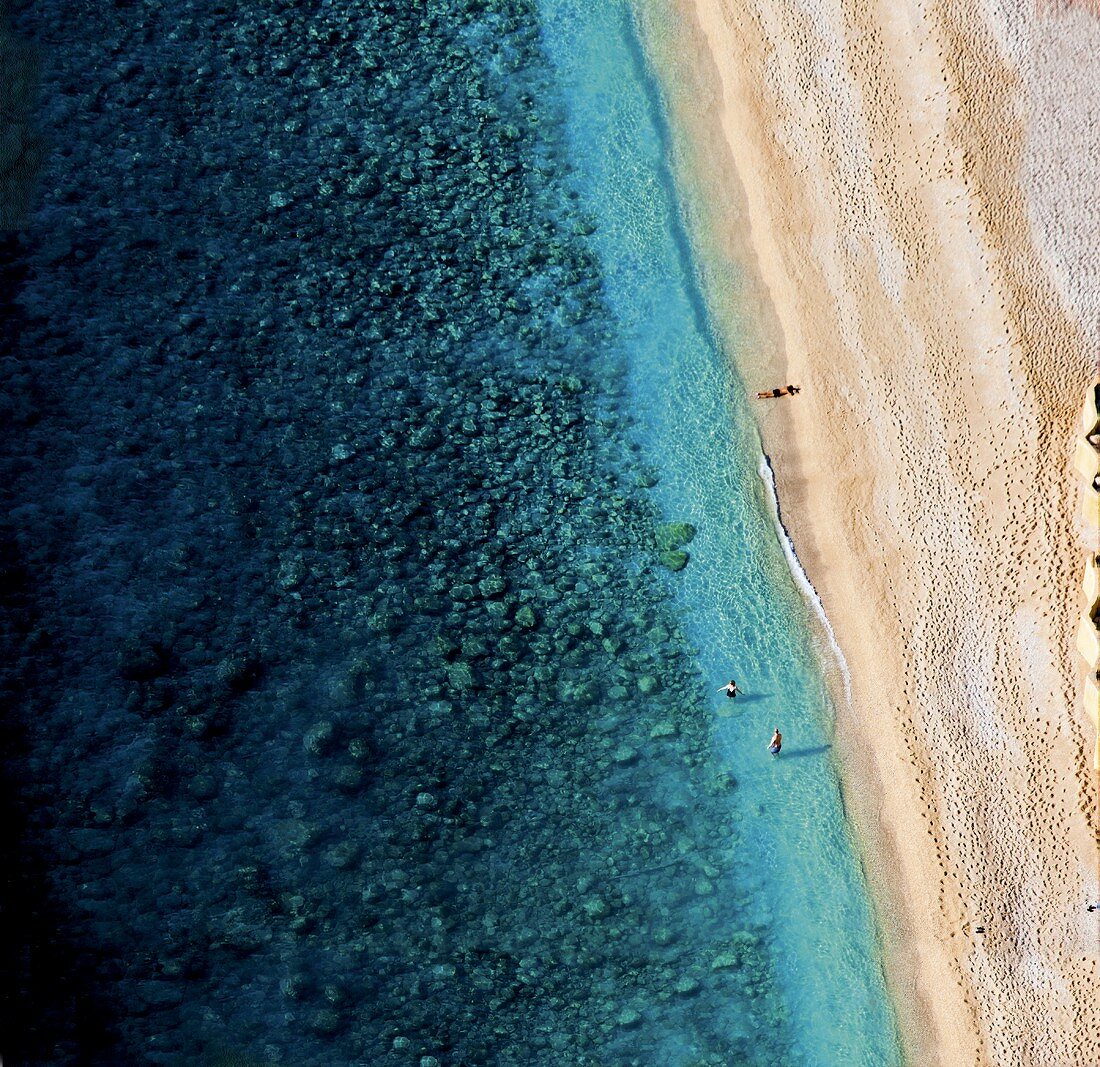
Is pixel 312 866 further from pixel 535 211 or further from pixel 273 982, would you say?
pixel 535 211

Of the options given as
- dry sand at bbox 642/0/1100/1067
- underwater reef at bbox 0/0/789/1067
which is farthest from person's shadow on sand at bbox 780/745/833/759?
underwater reef at bbox 0/0/789/1067

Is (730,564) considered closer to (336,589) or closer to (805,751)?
(805,751)

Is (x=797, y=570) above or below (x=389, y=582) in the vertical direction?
below

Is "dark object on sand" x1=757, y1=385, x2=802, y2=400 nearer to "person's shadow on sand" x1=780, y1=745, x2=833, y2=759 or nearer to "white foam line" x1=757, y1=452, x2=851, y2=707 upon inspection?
"white foam line" x1=757, y1=452, x2=851, y2=707

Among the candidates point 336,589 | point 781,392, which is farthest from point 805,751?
point 336,589

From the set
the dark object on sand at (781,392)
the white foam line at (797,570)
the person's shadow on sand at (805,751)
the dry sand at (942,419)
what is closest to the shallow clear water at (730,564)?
the person's shadow on sand at (805,751)
